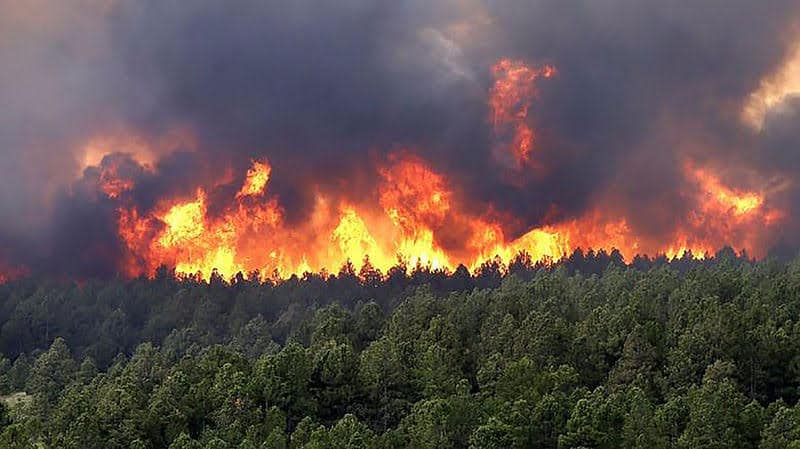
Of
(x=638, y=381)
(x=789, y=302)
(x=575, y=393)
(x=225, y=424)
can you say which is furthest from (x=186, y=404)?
(x=789, y=302)

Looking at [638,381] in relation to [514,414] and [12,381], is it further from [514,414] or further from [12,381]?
[12,381]

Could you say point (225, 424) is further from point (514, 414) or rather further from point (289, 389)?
point (514, 414)

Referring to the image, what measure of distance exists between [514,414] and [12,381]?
139 metres

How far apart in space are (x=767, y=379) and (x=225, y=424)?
7078cm

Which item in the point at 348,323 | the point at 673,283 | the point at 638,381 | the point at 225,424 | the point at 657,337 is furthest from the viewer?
the point at 673,283

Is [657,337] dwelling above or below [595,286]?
below

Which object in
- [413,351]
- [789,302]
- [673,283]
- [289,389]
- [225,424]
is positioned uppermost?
[673,283]

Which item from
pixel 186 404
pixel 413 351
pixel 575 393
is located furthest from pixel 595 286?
pixel 186 404

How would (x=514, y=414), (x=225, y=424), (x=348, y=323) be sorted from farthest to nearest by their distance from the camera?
(x=348, y=323) < (x=225, y=424) < (x=514, y=414)

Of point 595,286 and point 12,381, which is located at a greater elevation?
point 595,286

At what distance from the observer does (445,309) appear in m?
160

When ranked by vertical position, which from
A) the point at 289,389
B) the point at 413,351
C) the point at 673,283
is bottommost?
the point at 289,389

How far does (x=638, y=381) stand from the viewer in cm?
10812

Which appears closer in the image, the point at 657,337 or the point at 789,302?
the point at 657,337
